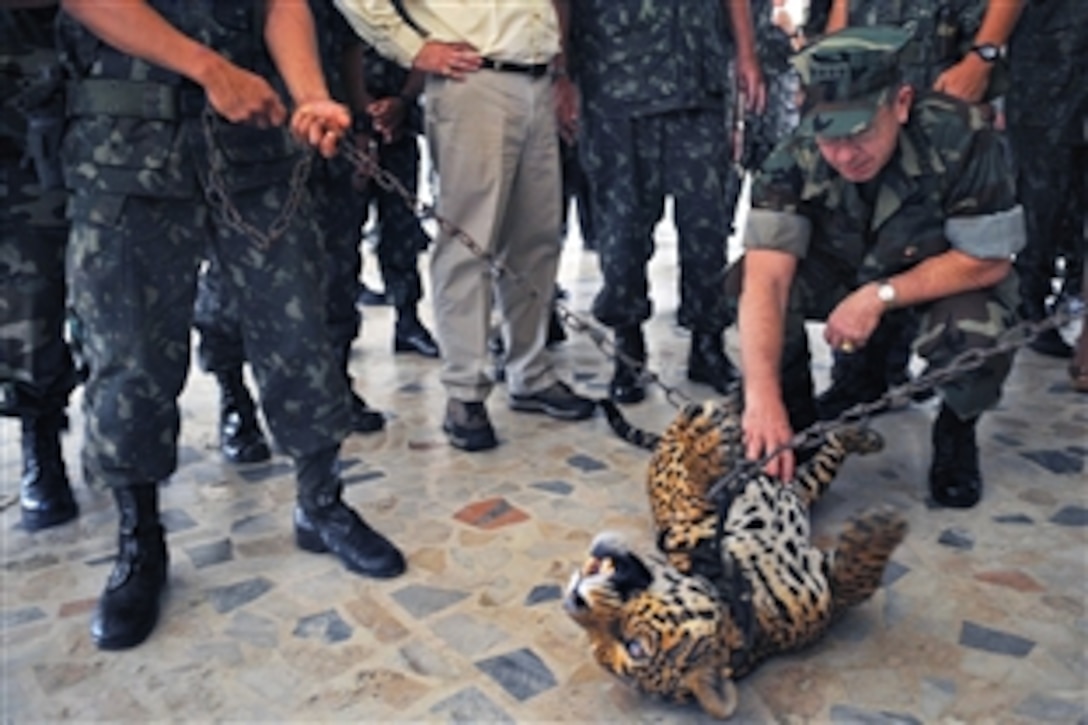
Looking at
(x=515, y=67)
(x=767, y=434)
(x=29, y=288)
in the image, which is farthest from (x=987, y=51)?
(x=29, y=288)

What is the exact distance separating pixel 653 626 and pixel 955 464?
138 cm

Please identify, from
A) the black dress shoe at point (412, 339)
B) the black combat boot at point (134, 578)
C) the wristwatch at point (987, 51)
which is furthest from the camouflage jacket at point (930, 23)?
the black combat boot at point (134, 578)

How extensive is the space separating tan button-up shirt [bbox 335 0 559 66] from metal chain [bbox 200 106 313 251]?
85 cm

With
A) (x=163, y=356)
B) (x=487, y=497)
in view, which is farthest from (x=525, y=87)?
(x=163, y=356)

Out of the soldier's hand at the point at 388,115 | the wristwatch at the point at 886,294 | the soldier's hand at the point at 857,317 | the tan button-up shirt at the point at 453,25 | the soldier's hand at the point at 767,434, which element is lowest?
the soldier's hand at the point at 767,434

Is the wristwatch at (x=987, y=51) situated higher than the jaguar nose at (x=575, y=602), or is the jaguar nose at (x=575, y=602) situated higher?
the wristwatch at (x=987, y=51)

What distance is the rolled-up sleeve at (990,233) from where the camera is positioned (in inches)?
94.9

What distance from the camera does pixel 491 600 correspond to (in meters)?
2.28

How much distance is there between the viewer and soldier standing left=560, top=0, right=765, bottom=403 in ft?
11.1

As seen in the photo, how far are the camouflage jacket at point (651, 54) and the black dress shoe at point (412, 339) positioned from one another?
128cm

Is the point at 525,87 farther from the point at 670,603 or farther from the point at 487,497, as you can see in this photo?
the point at 670,603

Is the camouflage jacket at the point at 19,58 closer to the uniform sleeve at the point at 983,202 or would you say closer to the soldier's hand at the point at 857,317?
the soldier's hand at the point at 857,317

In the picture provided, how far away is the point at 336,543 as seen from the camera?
2428mm

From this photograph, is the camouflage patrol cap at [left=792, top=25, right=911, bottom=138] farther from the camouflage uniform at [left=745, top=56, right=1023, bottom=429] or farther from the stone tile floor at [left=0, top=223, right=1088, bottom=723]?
the stone tile floor at [left=0, top=223, right=1088, bottom=723]
